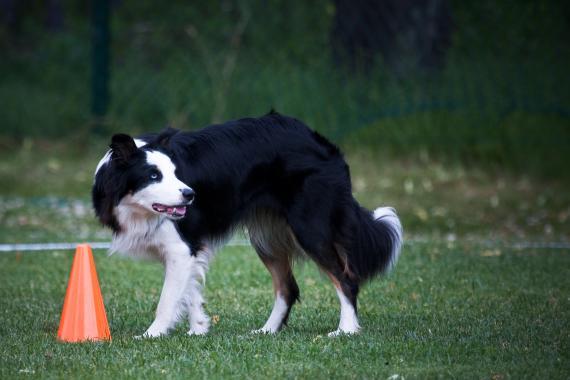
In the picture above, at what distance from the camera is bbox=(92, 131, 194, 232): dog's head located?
5.83 meters

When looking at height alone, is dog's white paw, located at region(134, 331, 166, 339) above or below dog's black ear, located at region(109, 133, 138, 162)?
below

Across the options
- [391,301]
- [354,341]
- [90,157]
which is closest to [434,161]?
[90,157]

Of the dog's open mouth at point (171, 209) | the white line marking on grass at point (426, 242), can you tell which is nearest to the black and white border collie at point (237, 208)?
the dog's open mouth at point (171, 209)

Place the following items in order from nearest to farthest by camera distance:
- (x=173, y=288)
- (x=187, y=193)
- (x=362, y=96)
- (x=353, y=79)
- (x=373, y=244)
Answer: (x=187, y=193) → (x=173, y=288) → (x=373, y=244) → (x=362, y=96) → (x=353, y=79)

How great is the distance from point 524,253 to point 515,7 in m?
7.07

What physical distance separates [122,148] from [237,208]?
90 centimetres

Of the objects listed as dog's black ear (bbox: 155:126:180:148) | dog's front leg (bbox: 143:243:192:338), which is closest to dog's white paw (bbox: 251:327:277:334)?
dog's front leg (bbox: 143:243:192:338)

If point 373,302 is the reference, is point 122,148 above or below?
above

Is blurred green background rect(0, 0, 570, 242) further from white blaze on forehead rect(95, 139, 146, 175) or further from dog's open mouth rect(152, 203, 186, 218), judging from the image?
dog's open mouth rect(152, 203, 186, 218)

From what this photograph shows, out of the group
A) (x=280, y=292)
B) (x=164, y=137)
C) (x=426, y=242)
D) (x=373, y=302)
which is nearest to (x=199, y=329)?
(x=280, y=292)

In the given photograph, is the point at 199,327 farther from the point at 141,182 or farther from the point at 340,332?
the point at 141,182

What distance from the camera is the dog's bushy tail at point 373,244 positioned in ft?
20.8

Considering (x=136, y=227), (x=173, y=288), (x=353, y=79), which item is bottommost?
(x=173, y=288)

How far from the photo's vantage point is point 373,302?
733cm
